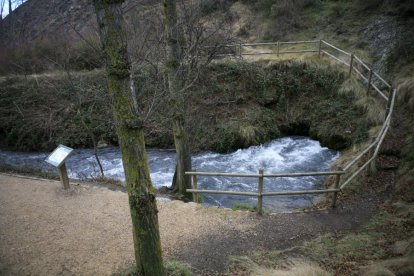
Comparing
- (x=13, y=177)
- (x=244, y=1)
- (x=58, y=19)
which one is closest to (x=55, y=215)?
(x=13, y=177)

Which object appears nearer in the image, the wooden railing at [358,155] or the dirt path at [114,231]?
the dirt path at [114,231]

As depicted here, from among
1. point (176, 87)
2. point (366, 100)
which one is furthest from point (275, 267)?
point (366, 100)

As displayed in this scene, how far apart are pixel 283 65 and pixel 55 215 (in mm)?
12886

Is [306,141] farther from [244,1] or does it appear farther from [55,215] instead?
[244,1]

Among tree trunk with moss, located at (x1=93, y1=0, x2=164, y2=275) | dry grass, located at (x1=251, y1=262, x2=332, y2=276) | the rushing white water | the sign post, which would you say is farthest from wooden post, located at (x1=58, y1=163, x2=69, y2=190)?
dry grass, located at (x1=251, y1=262, x2=332, y2=276)

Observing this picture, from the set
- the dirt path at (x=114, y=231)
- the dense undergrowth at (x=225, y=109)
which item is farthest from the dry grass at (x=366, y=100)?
the dirt path at (x=114, y=231)

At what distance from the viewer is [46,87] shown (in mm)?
18391

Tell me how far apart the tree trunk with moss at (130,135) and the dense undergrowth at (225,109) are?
8.88 m

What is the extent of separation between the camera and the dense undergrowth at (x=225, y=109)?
14.4 meters

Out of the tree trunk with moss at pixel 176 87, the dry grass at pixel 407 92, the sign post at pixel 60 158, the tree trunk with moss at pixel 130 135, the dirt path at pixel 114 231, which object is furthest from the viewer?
the dry grass at pixel 407 92

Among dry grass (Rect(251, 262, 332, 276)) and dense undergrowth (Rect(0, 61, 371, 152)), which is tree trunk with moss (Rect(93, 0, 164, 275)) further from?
dense undergrowth (Rect(0, 61, 371, 152))

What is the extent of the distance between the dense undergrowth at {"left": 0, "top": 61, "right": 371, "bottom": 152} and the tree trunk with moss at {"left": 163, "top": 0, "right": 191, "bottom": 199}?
14.2ft

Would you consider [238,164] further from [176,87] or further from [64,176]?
[64,176]

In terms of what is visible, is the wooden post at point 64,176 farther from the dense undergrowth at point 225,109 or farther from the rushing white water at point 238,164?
the dense undergrowth at point 225,109
